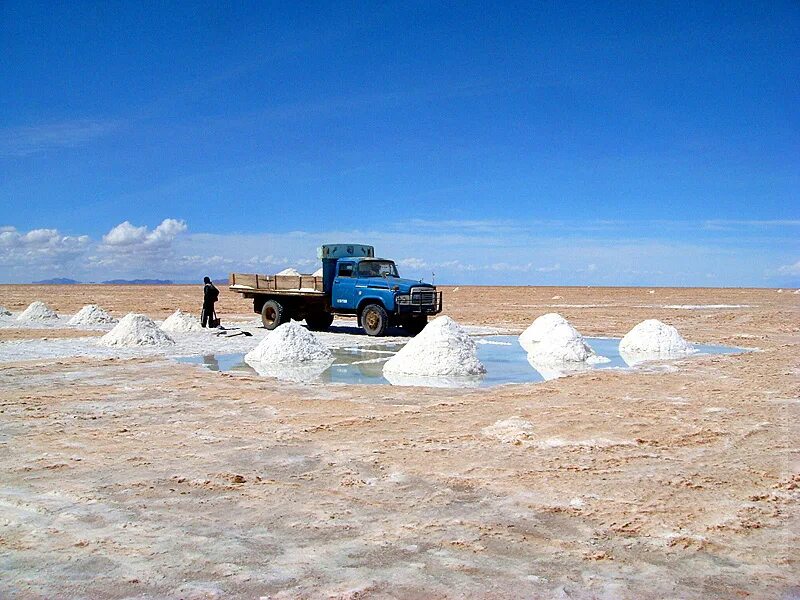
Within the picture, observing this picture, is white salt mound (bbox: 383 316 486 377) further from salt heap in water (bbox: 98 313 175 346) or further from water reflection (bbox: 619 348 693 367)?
salt heap in water (bbox: 98 313 175 346)

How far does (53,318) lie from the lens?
25766 mm

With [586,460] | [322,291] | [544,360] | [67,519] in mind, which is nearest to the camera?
[67,519]

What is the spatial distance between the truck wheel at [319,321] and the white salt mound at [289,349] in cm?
735

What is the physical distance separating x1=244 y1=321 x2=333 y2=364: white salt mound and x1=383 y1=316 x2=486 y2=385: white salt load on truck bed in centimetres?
207

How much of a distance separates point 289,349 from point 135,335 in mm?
4971

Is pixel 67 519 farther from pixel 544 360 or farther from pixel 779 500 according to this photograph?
pixel 544 360

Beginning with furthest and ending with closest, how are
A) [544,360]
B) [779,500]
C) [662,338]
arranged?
[662,338]
[544,360]
[779,500]

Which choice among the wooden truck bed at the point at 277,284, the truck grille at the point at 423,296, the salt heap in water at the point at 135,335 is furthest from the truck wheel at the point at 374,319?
the salt heap in water at the point at 135,335

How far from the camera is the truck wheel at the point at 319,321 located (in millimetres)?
22234

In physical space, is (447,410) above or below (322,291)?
below

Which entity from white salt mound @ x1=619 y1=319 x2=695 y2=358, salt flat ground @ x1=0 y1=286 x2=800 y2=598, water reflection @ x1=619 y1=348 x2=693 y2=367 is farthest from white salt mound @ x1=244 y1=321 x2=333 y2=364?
white salt mound @ x1=619 y1=319 x2=695 y2=358

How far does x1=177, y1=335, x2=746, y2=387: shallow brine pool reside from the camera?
11938 mm

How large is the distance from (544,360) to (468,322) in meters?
12.5

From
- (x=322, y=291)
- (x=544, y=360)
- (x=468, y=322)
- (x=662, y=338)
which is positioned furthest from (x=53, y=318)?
(x=662, y=338)
